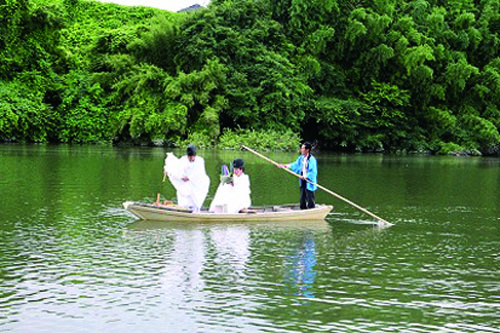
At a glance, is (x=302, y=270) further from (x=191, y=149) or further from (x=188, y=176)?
(x=188, y=176)

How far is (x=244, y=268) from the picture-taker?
1131cm

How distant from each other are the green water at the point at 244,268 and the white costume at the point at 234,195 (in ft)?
1.94

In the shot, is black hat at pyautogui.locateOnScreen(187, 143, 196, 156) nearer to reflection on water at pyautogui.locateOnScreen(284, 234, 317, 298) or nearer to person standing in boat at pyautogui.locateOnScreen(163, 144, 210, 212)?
person standing in boat at pyautogui.locateOnScreen(163, 144, 210, 212)

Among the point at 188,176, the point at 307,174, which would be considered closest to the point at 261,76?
the point at 307,174

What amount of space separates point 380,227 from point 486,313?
23.7 feet

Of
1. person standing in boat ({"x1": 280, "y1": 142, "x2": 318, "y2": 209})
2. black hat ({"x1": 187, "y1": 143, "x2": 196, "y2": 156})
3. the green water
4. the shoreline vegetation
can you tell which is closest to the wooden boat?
the green water

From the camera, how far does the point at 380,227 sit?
53.4 feet

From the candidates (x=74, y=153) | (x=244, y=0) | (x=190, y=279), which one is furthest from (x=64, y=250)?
(x=244, y=0)

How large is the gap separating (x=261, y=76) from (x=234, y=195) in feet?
113

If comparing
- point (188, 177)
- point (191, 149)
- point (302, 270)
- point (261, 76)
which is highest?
point (261, 76)

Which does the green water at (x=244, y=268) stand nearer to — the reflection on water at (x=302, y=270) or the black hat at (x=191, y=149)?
the reflection on water at (x=302, y=270)

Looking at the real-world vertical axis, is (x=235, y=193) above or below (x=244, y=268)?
above

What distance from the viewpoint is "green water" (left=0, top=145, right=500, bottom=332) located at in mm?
8594

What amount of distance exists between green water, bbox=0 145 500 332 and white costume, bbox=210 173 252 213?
59 cm
